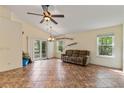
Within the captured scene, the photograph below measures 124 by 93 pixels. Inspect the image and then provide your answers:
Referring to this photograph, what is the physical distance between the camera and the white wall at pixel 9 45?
6395 millimetres

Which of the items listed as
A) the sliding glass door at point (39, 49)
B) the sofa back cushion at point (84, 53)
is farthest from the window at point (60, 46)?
the sofa back cushion at point (84, 53)

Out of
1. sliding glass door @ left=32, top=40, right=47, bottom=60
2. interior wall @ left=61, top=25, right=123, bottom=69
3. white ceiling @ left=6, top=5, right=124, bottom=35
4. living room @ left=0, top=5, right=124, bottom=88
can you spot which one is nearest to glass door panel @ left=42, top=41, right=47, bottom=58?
sliding glass door @ left=32, top=40, right=47, bottom=60

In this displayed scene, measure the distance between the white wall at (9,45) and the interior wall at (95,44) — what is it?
4323 mm

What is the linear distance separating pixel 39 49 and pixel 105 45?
5685 millimetres

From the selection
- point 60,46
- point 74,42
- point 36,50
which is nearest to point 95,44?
point 74,42

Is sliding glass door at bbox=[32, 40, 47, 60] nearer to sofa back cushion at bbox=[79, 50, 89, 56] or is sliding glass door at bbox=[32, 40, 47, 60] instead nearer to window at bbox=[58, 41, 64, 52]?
window at bbox=[58, 41, 64, 52]

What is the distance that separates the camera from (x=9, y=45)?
677cm

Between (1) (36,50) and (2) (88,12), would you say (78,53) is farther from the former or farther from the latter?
(2) (88,12)

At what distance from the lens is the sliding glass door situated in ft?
35.6

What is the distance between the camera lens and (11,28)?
6.90 meters

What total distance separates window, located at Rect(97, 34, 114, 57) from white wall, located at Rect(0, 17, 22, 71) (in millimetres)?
4654
